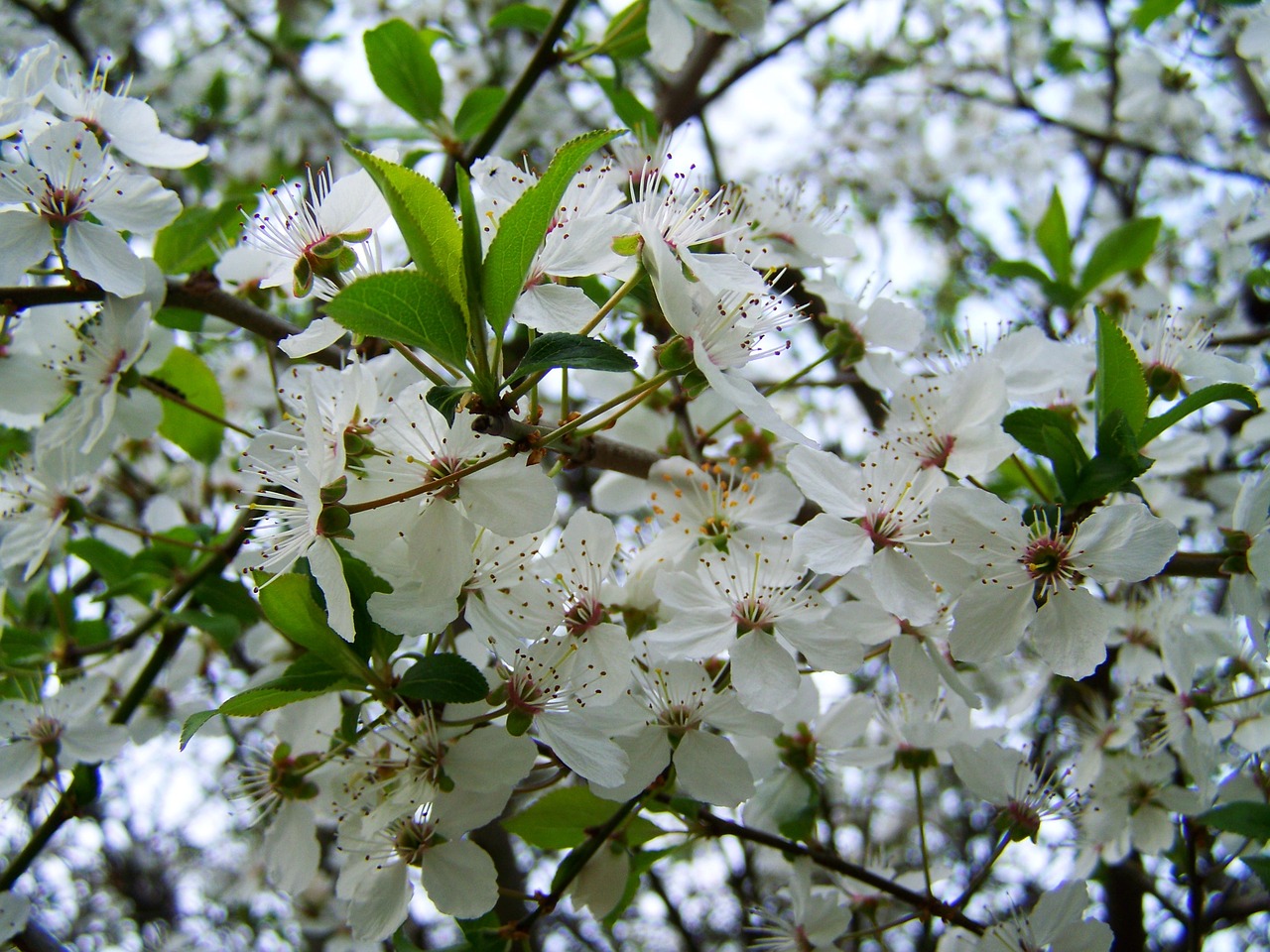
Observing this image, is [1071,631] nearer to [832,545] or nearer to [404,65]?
[832,545]

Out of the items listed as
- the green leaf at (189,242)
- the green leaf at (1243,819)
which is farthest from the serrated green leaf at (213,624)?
the green leaf at (1243,819)

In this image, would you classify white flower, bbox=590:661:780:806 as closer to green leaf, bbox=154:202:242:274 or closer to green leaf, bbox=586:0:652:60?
green leaf, bbox=154:202:242:274

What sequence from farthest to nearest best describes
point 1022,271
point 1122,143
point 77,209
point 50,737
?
point 1122,143
point 1022,271
point 50,737
point 77,209

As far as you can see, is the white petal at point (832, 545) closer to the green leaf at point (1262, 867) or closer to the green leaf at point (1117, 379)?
the green leaf at point (1117, 379)

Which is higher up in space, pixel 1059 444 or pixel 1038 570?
pixel 1059 444

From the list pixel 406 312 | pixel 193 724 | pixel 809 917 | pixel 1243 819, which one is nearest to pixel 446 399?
pixel 406 312

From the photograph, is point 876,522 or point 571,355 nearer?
point 571,355
